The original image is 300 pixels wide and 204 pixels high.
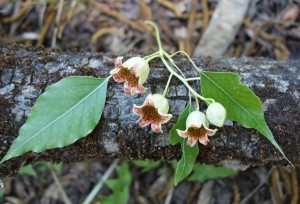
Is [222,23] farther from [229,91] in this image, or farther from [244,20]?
[229,91]

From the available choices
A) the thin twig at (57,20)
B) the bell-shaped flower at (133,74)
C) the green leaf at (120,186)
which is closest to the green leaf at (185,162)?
the bell-shaped flower at (133,74)

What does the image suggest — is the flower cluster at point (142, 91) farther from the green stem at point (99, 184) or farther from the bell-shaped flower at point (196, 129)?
the green stem at point (99, 184)

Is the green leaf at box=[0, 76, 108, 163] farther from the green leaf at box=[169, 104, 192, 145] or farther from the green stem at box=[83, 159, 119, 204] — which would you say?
the green stem at box=[83, 159, 119, 204]

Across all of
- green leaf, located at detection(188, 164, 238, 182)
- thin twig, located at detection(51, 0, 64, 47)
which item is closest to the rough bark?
Result: green leaf, located at detection(188, 164, 238, 182)

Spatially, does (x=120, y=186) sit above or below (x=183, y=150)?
below

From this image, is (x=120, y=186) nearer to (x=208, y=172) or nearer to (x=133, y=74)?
(x=208, y=172)

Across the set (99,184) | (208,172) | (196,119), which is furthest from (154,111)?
(99,184)
